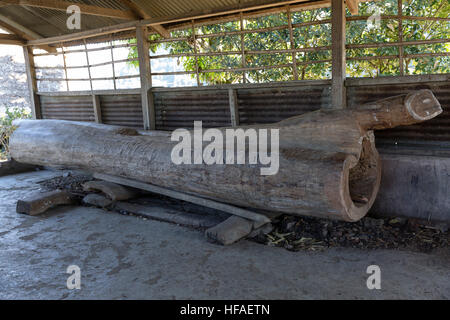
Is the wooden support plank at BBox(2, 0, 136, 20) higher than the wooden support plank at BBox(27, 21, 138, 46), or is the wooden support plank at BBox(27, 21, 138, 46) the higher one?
the wooden support plank at BBox(2, 0, 136, 20)

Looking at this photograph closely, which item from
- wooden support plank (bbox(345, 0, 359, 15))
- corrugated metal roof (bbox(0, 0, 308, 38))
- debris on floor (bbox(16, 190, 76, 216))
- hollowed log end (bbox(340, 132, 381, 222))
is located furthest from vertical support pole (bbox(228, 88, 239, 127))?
debris on floor (bbox(16, 190, 76, 216))

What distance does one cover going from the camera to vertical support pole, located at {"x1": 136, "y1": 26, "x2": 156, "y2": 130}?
6.64 meters

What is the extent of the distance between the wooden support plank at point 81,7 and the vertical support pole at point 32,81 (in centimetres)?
305

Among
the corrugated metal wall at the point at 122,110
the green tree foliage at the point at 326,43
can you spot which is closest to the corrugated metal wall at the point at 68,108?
the corrugated metal wall at the point at 122,110

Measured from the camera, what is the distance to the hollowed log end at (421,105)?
10.8 ft

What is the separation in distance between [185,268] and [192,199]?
127cm

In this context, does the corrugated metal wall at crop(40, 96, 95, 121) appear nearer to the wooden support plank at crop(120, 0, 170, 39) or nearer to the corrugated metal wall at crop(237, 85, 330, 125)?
the wooden support plank at crop(120, 0, 170, 39)

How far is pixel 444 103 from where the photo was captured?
4164mm

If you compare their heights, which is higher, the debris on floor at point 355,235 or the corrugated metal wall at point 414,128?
the corrugated metal wall at point 414,128

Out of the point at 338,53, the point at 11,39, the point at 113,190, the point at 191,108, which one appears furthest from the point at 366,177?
the point at 11,39

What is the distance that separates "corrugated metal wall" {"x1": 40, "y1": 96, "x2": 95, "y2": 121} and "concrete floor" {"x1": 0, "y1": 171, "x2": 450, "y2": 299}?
4.33 meters

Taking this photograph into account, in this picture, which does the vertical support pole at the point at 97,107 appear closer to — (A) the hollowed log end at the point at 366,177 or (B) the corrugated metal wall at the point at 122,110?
(B) the corrugated metal wall at the point at 122,110
